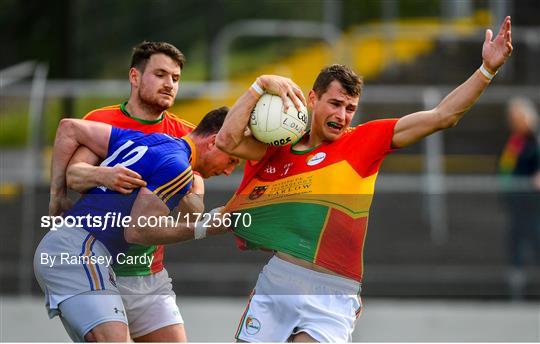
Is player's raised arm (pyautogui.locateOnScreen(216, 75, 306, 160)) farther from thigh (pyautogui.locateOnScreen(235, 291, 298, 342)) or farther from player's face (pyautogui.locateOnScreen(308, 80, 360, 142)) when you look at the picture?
thigh (pyautogui.locateOnScreen(235, 291, 298, 342))

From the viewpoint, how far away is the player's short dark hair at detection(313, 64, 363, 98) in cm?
618

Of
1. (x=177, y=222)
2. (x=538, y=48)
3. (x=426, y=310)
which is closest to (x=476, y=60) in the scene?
(x=538, y=48)

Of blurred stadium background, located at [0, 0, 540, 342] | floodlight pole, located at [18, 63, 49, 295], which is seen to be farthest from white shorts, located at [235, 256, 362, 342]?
floodlight pole, located at [18, 63, 49, 295]

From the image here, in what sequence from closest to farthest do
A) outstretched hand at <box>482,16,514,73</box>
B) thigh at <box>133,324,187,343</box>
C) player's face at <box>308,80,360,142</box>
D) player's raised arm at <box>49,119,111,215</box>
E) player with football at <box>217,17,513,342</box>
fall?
1. outstretched hand at <box>482,16,514,73</box>
2. player with football at <box>217,17,513,342</box>
3. player's face at <box>308,80,360,142</box>
4. player's raised arm at <box>49,119,111,215</box>
5. thigh at <box>133,324,187,343</box>

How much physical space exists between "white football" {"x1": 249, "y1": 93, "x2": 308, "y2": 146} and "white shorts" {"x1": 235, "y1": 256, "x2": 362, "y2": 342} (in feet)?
2.12

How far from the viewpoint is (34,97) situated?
12.6 meters

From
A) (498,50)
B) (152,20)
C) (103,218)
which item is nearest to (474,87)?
(498,50)

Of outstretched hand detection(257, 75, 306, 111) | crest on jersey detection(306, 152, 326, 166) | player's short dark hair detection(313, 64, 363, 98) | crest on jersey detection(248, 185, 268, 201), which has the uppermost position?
player's short dark hair detection(313, 64, 363, 98)

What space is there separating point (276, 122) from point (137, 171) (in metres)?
0.80

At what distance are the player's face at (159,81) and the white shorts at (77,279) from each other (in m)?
0.89

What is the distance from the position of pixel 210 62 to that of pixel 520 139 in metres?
5.33

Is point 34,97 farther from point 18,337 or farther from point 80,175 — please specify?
point 80,175

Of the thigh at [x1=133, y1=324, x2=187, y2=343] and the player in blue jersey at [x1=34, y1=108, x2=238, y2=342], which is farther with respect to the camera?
the thigh at [x1=133, y1=324, x2=187, y2=343]

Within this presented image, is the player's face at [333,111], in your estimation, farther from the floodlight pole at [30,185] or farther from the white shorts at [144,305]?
the floodlight pole at [30,185]
